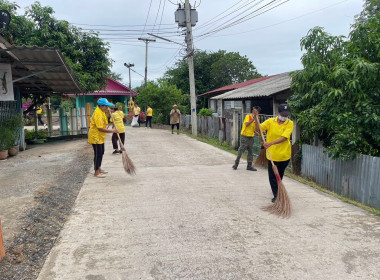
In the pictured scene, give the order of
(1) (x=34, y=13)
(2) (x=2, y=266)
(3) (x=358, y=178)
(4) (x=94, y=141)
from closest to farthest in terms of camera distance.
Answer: (2) (x=2, y=266) < (3) (x=358, y=178) < (4) (x=94, y=141) < (1) (x=34, y=13)

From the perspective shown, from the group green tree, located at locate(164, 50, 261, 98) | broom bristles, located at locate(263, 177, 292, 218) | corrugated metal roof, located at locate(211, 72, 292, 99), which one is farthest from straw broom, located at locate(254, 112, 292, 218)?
green tree, located at locate(164, 50, 261, 98)

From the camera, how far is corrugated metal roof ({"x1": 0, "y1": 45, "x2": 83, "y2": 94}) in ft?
26.2

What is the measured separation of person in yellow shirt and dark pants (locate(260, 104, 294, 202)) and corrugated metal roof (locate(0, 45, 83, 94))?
17.9ft

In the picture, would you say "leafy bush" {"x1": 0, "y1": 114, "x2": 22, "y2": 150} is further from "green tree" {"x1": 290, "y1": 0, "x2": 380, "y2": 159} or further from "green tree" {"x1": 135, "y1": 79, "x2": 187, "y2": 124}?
"green tree" {"x1": 135, "y1": 79, "x2": 187, "y2": 124}

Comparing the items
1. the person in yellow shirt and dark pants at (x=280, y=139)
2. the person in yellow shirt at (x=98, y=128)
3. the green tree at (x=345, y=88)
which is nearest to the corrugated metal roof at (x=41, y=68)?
the person in yellow shirt at (x=98, y=128)

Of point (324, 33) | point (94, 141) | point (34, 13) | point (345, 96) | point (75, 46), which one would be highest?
point (34, 13)

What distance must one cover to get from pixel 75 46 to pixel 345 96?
1307cm

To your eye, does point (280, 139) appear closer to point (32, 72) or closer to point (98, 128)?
point (98, 128)

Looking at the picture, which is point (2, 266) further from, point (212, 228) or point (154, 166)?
point (154, 166)

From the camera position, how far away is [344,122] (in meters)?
5.78

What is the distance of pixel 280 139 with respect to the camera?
473cm

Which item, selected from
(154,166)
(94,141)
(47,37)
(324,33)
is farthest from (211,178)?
(47,37)

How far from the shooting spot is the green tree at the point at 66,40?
13172 mm

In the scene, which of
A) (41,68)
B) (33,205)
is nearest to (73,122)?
(41,68)
